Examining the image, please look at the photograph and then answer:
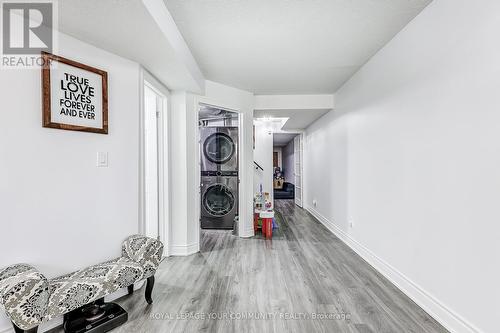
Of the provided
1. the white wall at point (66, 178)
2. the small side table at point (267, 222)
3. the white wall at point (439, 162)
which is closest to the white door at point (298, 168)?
the small side table at point (267, 222)

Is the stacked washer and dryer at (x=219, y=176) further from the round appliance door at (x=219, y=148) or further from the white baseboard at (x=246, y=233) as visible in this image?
the white baseboard at (x=246, y=233)

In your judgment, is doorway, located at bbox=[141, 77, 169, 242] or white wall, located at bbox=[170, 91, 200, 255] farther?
white wall, located at bbox=[170, 91, 200, 255]

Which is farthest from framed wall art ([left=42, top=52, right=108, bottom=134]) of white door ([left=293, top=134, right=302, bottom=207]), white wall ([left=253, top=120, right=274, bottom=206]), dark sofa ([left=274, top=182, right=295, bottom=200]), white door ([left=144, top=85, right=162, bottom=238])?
dark sofa ([left=274, top=182, right=295, bottom=200])

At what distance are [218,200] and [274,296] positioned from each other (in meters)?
2.56

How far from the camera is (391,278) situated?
2.33 meters

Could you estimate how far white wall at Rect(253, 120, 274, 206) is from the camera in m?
5.66

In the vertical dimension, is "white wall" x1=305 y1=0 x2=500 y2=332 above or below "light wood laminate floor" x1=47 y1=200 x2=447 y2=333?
above

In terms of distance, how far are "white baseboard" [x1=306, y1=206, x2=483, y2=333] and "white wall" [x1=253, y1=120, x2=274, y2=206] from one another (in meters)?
2.75

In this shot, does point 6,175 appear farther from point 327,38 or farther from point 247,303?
point 327,38

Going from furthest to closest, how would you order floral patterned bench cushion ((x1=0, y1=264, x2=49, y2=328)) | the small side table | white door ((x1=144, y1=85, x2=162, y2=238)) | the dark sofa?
the dark sofa, the small side table, white door ((x1=144, y1=85, x2=162, y2=238)), floral patterned bench cushion ((x1=0, y1=264, x2=49, y2=328))

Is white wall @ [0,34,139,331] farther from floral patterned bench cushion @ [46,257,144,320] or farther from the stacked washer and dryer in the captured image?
the stacked washer and dryer

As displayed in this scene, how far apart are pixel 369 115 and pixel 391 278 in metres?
1.83

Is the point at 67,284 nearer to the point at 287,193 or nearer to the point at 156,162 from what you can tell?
the point at 156,162

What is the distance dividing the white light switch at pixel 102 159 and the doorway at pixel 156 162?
91 centimetres
